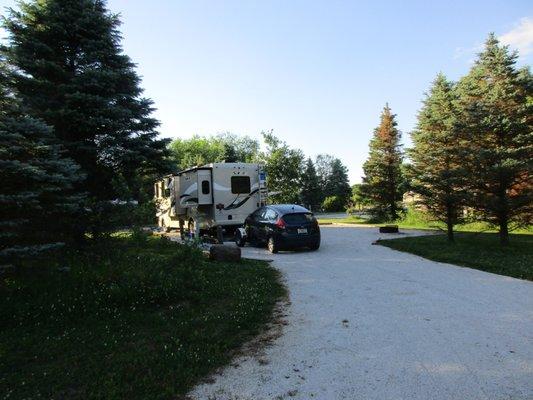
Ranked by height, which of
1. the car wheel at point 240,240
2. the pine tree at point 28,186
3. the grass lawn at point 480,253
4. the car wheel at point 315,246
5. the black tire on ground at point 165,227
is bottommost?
the grass lawn at point 480,253

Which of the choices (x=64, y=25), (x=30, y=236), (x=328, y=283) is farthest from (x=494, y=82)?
(x=30, y=236)

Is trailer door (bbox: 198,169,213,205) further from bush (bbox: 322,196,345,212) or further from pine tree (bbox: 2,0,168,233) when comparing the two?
bush (bbox: 322,196,345,212)

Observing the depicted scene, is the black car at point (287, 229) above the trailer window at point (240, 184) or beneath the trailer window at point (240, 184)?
beneath

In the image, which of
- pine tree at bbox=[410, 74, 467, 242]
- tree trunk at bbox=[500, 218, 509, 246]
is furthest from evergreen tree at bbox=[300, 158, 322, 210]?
tree trunk at bbox=[500, 218, 509, 246]

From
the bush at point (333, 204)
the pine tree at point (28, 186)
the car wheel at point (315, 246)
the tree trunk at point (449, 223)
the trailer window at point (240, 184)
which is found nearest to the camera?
the pine tree at point (28, 186)

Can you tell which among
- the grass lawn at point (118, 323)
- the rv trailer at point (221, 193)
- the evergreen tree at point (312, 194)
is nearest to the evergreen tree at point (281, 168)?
the rv trailer at point (221, 193)

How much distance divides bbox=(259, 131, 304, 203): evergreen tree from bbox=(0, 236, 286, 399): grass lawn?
973 inches

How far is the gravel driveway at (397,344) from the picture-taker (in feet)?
12.5

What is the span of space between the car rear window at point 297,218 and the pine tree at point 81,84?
496 centimetres

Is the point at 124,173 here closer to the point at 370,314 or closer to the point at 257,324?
the point at 257,324

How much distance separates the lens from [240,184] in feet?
→ 55.6

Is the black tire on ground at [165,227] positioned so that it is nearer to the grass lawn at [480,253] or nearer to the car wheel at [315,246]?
the car wheel at [315,246]

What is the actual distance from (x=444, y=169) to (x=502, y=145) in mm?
2203

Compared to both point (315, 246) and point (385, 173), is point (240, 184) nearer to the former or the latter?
point (315, 246)
